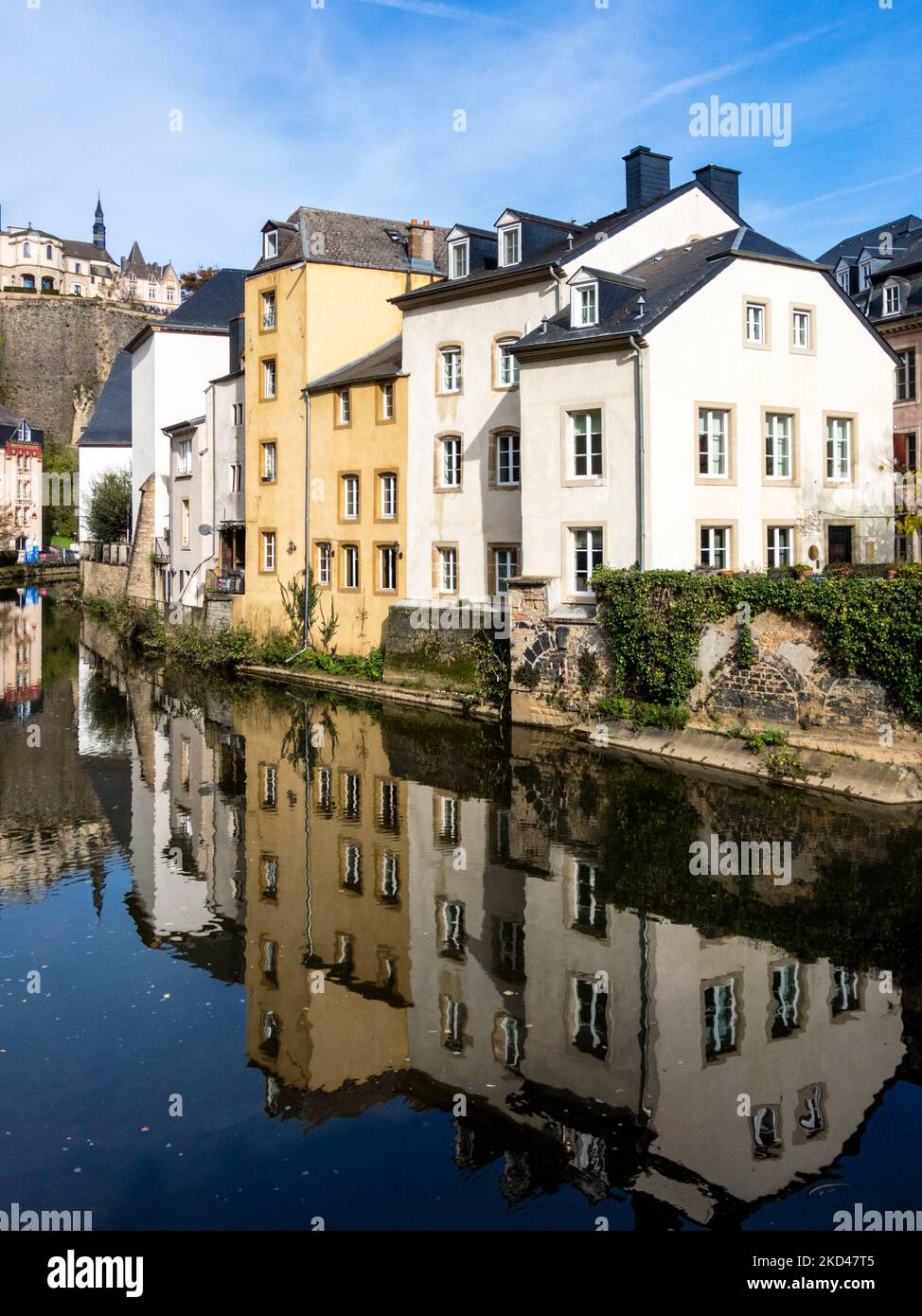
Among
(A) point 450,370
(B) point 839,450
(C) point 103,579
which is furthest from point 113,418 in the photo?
(B) point 839,450

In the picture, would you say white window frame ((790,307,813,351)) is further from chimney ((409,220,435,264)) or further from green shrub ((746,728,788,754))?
chimney ((409,220,435,264))

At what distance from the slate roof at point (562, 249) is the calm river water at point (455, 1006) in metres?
12.8

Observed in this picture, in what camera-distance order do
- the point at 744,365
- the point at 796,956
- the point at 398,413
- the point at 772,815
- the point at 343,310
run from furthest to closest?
1. the point at 343,310
2. the point at 398,413
3. the point at 744,365
4. the point at 772,815
5. the point at 796,956

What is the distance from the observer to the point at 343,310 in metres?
33.8

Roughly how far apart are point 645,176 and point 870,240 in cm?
1401

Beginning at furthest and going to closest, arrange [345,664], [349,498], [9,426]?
[9,426] < [349,498] < [345,664]

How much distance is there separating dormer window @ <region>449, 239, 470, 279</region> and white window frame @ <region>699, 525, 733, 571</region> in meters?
9.87

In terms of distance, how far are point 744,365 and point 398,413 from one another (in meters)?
9.87

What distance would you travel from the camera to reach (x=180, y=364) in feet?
160

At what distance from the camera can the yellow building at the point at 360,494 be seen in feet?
102

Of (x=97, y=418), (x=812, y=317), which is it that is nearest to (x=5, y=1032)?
(x=812, y=317)

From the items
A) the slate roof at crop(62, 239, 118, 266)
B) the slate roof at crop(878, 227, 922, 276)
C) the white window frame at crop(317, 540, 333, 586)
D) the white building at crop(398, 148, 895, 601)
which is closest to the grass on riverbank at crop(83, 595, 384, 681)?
the white window frame at crop(317, 540, 333, 586)

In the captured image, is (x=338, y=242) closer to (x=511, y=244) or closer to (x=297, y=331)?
(x=297, y=331)
